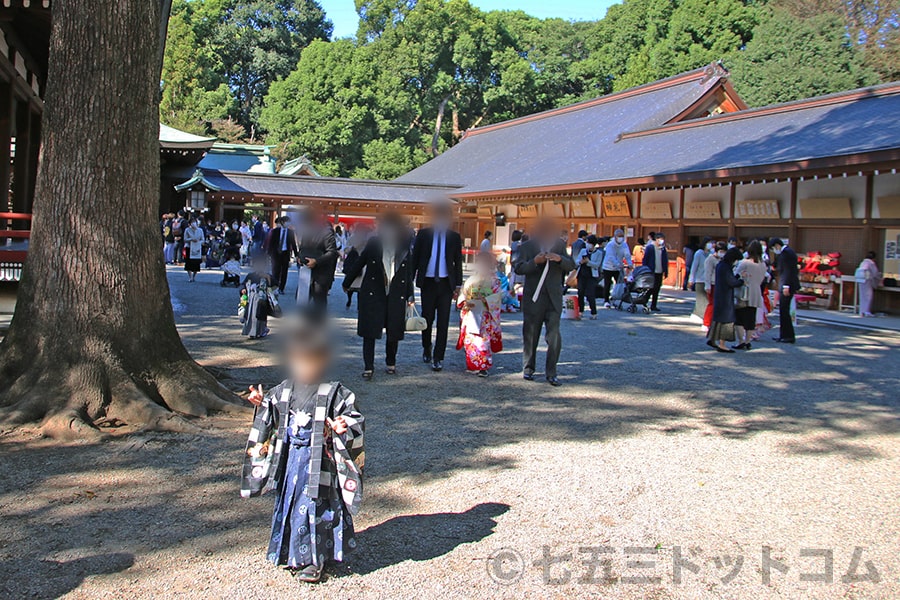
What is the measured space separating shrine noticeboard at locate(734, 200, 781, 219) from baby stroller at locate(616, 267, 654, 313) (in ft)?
16.9

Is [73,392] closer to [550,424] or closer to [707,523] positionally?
[550,424]

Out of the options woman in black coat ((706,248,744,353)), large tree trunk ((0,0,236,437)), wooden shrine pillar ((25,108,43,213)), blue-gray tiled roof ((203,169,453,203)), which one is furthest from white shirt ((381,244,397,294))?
blue-gray tiled roof ((203,169,453,203))

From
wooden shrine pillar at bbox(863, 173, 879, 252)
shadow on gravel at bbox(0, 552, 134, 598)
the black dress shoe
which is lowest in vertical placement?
shadow on gravel at bbox(0, 552, 134, 598)

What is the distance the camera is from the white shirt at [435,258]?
7879mm

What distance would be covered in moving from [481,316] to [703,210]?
45.9 feet

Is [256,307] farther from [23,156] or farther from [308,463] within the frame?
[23,156]

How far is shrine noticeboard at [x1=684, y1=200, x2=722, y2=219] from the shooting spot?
19.8 m

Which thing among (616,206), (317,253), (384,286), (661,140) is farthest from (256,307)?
(661,140)

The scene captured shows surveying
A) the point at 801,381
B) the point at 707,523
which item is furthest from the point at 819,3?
the point at 707,523

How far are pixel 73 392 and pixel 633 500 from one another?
12.1 ft

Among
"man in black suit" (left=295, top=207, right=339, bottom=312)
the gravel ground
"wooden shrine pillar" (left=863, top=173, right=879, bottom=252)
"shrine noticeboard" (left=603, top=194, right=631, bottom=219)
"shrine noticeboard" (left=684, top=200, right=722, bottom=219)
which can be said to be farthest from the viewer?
"shrine noticeboard" (left=603, top=194, right=631, bottom=219)

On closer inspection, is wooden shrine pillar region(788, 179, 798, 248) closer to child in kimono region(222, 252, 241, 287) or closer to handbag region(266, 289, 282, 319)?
child in kimono region(222, 252, 241, 287)

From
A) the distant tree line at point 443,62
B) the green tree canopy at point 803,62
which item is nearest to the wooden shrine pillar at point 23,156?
the distant tree line at point 443,62

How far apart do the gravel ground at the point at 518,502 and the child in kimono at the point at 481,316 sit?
0.48m
